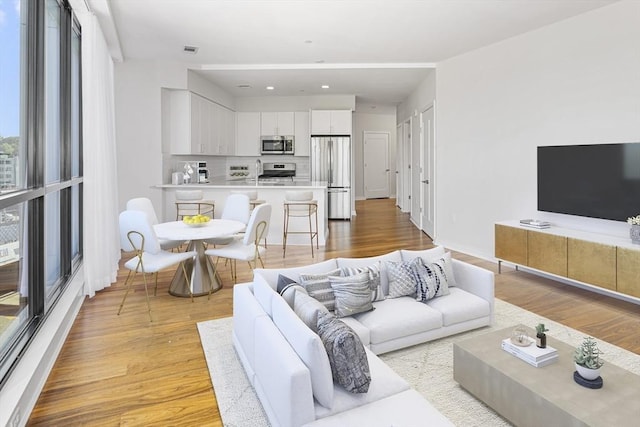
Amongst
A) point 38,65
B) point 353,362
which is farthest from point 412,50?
point 353,362

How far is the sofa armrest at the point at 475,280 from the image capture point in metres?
3.15

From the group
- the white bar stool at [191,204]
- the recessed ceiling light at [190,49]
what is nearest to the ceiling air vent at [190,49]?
the recessed ceiling light at [190,49]

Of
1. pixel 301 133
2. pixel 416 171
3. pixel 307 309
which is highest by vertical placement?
A: pixel 301 133

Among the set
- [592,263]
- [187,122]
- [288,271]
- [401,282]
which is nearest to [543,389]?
[401,282]

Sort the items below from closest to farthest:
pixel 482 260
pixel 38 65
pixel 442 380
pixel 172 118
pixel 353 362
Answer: pixel 353 362, pixel 442 380, pixel 38 65, pixel 482 260, pixel 172 118

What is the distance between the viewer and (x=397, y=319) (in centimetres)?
274

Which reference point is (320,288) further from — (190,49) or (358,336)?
(190,49)

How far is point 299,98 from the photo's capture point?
9.32 metres

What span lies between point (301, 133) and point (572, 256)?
6.57 metres

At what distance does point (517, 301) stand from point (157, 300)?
351 cm

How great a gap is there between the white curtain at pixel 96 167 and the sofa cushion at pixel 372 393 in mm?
3144

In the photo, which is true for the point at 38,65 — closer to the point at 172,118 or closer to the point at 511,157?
the point at 172,118

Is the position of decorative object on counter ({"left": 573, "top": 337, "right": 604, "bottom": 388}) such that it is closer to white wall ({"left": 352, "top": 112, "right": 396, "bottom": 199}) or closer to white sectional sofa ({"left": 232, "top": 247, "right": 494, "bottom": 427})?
white sectional sofa ({"left": 232, "top": 247, "right": 494, "bottom": 427})

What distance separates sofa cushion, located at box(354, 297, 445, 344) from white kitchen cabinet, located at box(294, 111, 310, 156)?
682cm
